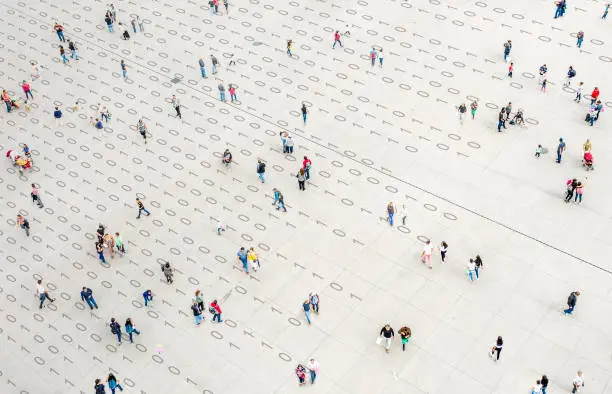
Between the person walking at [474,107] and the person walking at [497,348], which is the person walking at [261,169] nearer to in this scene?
the person walking at [474,107]

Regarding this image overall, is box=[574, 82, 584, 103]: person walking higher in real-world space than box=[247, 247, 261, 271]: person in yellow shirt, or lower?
higher

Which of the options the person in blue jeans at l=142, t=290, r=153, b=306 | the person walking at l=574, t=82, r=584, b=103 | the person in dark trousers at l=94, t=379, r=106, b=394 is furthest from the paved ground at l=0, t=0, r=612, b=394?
the person in dark trousers at l=94, t=379, r=106, b=394

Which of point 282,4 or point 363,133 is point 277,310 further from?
point 282,4

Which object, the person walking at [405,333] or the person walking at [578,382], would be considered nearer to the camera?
the person walking at [578,382]

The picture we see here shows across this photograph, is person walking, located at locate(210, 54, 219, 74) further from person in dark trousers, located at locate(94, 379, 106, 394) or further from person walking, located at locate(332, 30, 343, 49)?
person in dark trousers, located at locate(94, 379, 106, 394)

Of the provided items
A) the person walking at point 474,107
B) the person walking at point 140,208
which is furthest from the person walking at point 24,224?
the person walking at point 474,107

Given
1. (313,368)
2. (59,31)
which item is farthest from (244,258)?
(59,31)

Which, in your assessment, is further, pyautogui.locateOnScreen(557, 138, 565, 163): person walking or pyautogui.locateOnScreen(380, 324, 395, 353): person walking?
pyautogui.locateOnScreen(557, 138, 565, 163): person walking
